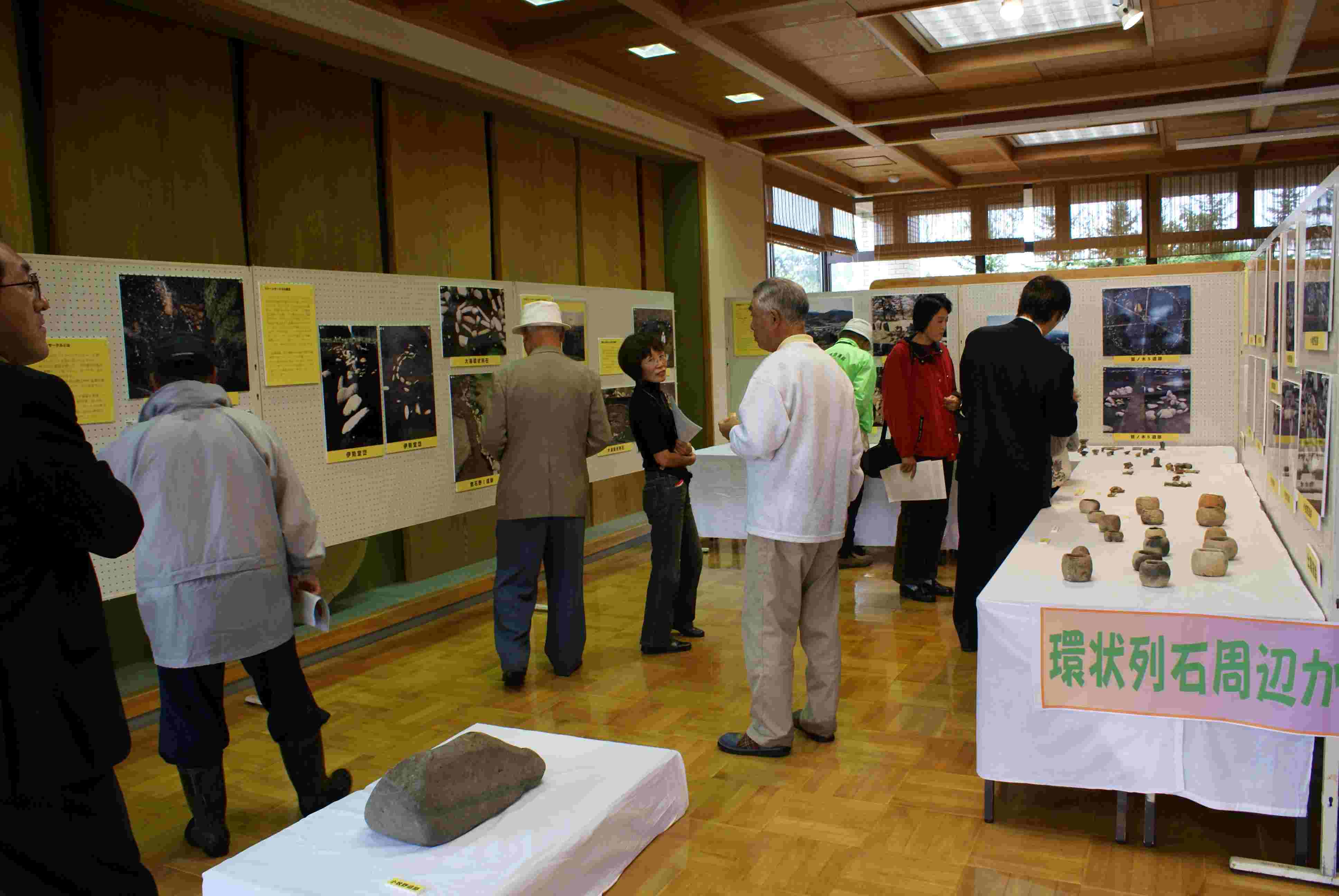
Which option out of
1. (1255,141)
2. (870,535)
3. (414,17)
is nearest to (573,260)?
(414,17)

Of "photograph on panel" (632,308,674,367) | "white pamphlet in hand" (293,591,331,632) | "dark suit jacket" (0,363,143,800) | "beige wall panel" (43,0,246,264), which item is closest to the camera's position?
"dark suit jacket" (0,363,143,800)

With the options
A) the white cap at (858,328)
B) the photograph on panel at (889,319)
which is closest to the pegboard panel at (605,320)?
the white cap at (858,328)

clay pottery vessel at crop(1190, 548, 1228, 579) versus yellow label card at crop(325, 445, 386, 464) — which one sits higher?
yellow label card at crop(325, 445, 386, 464)

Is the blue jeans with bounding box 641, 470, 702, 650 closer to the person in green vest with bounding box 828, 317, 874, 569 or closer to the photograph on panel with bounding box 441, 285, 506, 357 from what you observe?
the person in green vest with bounding box 828, 317, 874, 569

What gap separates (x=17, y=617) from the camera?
1.59m

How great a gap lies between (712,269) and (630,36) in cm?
280

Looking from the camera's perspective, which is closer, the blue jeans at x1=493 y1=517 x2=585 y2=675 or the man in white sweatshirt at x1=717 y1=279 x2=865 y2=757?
the man in white sweatshirt at x1=717 y1=279 x2=865 y2=757

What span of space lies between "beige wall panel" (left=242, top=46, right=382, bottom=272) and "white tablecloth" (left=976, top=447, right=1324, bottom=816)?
3508 millimetres

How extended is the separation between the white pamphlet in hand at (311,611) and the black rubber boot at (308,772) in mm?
362

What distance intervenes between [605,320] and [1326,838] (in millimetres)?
4704

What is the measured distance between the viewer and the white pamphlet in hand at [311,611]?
8.91 feet

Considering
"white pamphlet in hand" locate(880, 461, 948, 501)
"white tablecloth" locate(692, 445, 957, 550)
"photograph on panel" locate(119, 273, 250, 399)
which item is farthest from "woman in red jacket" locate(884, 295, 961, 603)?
"photograph on panel" locate(119, 273, 250, 399)

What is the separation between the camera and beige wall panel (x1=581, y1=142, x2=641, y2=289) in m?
7.43

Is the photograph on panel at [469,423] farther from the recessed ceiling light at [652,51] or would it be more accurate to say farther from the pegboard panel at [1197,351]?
the pegboard panel at [1197,351]
